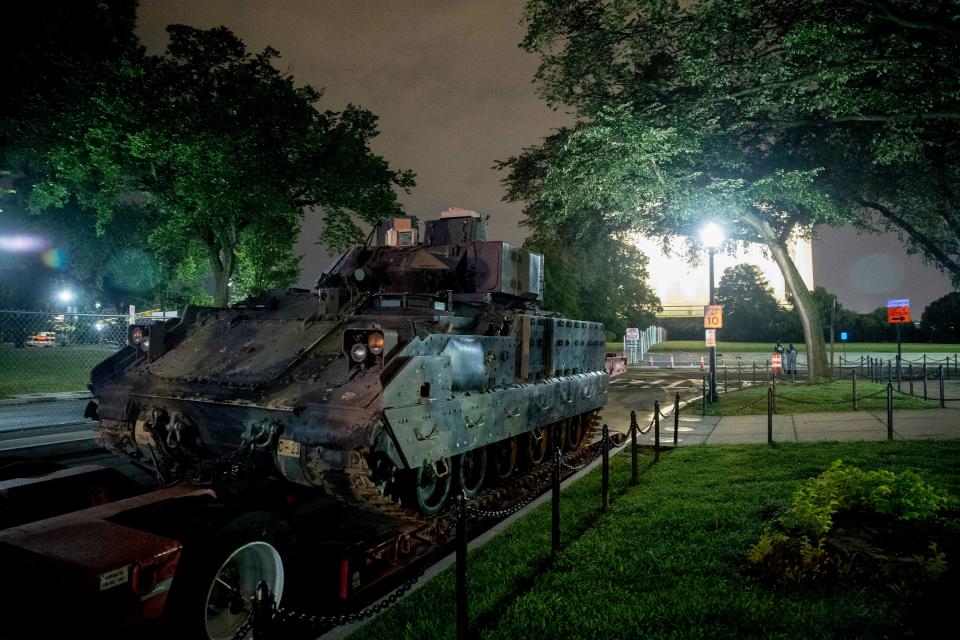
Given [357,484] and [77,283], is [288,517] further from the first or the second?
[77,283]

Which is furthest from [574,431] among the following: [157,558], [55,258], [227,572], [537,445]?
[55,258]

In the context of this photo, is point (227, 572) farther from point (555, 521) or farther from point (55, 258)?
point (55, 258)

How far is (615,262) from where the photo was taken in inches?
1369

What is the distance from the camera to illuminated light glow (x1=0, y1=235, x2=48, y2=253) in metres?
32.6

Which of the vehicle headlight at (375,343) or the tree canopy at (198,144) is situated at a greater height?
the tree canopy at (198,144)

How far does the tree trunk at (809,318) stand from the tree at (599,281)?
7448mm

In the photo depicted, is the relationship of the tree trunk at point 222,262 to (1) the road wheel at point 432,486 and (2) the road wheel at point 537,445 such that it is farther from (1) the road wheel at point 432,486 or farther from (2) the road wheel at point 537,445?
(1) the road wheel at point 432,486

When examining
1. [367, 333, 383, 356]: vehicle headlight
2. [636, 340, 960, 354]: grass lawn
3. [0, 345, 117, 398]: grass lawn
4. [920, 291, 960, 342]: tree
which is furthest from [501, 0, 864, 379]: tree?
[920, 291, 960, 342]: tree

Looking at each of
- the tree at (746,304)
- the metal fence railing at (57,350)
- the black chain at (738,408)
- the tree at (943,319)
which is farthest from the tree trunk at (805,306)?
the tree at (943,319)

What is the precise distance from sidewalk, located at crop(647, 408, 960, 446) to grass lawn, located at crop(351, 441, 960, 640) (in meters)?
3.91

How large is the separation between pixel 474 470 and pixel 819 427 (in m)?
8.76

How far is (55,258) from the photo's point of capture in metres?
35.3

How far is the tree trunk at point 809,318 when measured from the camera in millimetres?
23422

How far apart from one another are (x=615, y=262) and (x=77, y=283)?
30.5m
